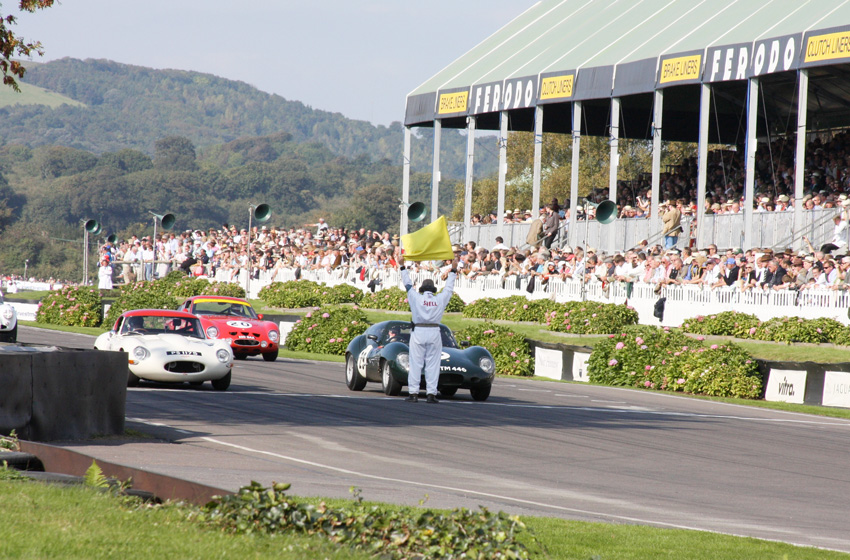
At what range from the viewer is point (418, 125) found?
5166cm

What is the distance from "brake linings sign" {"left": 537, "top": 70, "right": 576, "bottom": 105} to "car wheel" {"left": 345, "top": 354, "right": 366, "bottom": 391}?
23883mm

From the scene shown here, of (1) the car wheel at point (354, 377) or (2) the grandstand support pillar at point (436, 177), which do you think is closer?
(1) the car wheel at point (354, 377)

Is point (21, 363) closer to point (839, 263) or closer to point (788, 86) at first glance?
point (839, 263)

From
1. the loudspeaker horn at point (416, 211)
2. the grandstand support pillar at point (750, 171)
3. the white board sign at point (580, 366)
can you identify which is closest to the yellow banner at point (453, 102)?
the loudspeaker horn at point (416, 211)

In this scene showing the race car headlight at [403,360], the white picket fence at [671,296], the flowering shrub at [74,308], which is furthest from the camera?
the flowering shrub at [74,308]

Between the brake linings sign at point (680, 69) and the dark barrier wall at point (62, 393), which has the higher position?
the brake linings sign at point (680, 69)

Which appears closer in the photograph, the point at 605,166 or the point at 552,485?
the point at 552,485

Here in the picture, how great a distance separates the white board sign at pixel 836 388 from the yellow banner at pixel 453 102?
28133 millimetres

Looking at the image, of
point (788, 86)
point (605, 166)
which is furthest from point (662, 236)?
point (605, 166)

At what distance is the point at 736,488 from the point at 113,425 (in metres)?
6.40

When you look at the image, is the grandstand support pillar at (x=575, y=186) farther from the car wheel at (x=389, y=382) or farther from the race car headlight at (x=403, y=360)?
the race car headlight at (x=403, y=360)

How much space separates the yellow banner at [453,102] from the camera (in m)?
46.8

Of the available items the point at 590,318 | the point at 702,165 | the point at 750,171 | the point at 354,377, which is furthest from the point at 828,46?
the point at 354,377

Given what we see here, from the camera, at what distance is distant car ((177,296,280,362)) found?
2528cm
